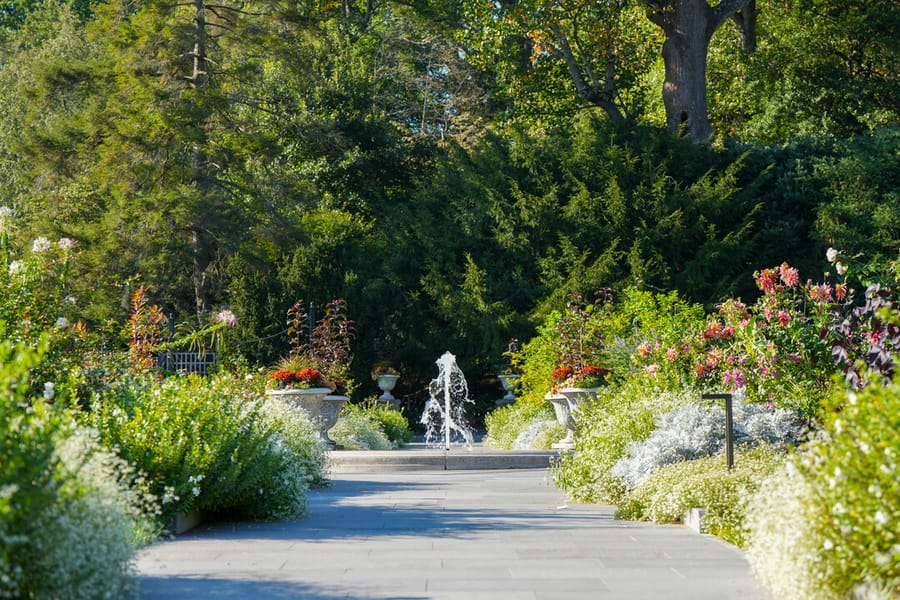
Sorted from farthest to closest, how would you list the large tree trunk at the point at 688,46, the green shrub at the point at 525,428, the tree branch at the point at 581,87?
the tree branch at the point at 581,87 < the large tree trunk at the point at 688,46 < the green shrub at the point at 525,428

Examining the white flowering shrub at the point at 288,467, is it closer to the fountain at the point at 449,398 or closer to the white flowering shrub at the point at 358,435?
the white flowering shrub at the point at 358,435

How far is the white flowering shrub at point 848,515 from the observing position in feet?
14.2

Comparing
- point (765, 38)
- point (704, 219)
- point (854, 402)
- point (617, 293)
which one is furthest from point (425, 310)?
point (854, 402)

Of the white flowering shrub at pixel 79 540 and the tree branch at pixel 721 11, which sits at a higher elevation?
the tree branch at pixel 721 11

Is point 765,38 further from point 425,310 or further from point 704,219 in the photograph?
point 425,310

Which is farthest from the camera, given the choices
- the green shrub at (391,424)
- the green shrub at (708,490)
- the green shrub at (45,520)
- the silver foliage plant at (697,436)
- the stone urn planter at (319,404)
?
the green shrub at (391,424)

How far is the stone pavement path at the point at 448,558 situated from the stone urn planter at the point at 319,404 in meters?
5.75

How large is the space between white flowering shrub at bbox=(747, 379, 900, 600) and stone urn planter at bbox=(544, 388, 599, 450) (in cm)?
926

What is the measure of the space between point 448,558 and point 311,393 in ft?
30.7

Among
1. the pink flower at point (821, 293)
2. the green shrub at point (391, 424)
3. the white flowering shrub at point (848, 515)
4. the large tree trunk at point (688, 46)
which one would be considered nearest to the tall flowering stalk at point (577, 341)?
the green shrub at point (391, 424)

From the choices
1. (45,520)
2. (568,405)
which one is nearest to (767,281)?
(568,405)

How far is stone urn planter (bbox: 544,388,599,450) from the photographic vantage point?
14.6m

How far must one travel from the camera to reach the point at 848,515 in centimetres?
446

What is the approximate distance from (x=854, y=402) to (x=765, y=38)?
965 inches
